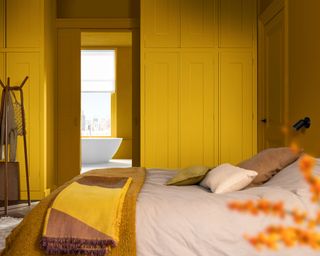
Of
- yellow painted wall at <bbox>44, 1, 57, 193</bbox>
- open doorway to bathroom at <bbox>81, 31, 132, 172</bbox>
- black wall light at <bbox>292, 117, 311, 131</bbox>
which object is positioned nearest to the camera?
black wall light at <bbox>292, 117, 311, 131</bbox>

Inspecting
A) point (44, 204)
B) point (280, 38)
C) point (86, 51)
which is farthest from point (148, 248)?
point (86, 51)

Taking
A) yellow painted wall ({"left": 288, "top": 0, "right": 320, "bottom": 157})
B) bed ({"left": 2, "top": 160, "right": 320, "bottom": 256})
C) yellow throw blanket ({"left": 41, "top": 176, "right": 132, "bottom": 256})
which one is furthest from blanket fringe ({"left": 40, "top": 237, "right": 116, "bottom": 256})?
yellow painted wall ({"left": 288, "top": 0, "right": 320, "bottom": 157})

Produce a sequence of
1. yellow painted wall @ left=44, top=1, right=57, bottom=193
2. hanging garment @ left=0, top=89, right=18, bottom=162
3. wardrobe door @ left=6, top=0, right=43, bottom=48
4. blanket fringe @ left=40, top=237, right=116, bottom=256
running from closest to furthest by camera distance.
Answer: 1. blanket fringe @ left=40, top=237, right=116, bottom=256
2. hanging garment @ left=0, top=89, right=18, bottom=162
3. wardrobe door @ left=6, top=0, right=43, bottom=48
4. yellow painted wall @ left=44, top=1, right=57, bottom=193

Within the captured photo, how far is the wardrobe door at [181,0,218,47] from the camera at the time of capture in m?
5.37

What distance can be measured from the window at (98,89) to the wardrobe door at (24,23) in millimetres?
4118

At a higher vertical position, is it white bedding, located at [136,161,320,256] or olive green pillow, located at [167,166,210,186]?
olive green pillow, located at [167,166,210,186]

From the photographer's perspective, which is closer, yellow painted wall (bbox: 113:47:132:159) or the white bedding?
the white bedding

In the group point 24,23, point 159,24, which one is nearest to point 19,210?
point 24,23

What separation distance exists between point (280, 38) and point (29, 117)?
296 cm

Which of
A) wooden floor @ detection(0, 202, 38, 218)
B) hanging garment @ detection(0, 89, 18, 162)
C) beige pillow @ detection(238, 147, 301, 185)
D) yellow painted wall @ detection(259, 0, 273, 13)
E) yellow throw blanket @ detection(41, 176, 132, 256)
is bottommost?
wooden floor @ detection(0, 202, 38, 218)

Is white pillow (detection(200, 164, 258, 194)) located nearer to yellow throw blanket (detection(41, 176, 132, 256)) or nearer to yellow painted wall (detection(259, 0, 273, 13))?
yellow throw blanket (detection(41, 176, 132, 256))

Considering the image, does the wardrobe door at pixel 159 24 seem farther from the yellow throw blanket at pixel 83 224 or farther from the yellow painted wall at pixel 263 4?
the yellow throw blanket at pixel 83 224

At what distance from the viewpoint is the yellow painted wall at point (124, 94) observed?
9.45 meters

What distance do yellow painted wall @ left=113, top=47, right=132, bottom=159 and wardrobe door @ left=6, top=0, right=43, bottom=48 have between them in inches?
164
